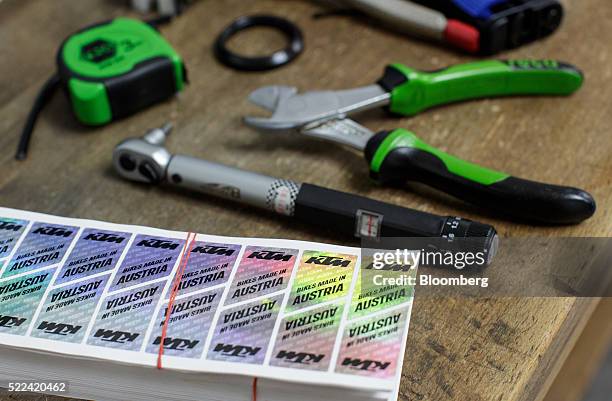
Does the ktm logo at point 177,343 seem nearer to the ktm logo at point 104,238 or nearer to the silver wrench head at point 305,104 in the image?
the ktm logo at point 104,238

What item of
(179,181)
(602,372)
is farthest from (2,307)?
(602,372)

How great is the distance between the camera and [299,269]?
56cm

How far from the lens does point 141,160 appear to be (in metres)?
0.67

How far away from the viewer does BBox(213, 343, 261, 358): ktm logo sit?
505mm

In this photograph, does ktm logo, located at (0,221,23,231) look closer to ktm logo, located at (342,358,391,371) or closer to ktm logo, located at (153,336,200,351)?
ktm logo, located at (153,336,200,351)

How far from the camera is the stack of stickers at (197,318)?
50 cm

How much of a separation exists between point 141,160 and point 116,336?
0.20m

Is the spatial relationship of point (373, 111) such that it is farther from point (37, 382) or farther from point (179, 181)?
point (37, 382)

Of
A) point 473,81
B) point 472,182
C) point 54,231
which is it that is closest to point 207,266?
point 54,231

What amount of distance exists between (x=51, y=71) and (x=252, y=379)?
1.53 ft

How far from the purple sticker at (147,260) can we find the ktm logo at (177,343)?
0.06 meters

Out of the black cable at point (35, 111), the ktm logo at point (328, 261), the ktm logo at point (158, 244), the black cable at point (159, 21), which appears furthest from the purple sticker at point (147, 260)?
the black cable at point (159, 21)

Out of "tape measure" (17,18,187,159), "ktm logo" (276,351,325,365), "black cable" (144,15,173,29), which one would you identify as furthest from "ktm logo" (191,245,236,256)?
"black cable" (144,15,173,29)

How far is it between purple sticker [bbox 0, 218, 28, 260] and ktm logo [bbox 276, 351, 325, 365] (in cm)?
24
